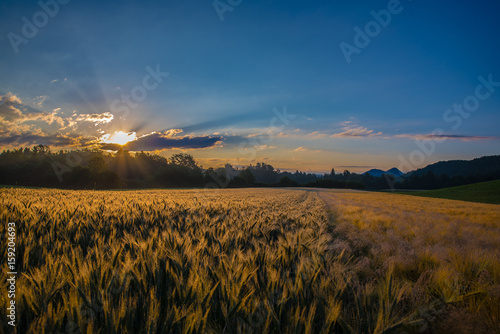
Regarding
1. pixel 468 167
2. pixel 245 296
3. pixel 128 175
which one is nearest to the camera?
pixel 245 296

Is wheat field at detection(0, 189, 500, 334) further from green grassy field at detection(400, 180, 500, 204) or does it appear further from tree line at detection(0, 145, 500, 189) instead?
tree line at detection(0, 145, 500, 189)

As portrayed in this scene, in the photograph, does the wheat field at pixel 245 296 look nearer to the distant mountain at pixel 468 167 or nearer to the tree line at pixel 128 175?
the tree line at pixel 128 175

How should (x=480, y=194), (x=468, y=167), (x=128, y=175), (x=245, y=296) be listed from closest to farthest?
(x=245, y=296) → (x=480, y=194) → (x=128, y=175) → (x=468, y=167)

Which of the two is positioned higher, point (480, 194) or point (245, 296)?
point (245, 296)

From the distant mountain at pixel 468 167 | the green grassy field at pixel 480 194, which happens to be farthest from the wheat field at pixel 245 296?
the distant mountain at pixel 468 167

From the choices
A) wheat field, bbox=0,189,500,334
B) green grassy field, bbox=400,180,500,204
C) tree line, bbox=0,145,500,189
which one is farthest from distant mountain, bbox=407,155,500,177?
wheat field, bbox=0,189,500,334

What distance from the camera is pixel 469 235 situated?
5020 millimetres

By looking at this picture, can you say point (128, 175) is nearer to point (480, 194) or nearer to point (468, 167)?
point (480, 194)

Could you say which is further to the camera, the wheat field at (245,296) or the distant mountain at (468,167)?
the distant mountain at (468,167)

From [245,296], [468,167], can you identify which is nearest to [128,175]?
[245,296]

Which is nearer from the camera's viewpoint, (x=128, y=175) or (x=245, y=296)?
(x=245, y=296)

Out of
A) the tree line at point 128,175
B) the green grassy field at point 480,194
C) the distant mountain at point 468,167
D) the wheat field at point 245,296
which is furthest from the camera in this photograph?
the distant mountain at point 468,167

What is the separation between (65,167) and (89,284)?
7724cm

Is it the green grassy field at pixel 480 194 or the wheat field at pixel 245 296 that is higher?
the wheat field at pixel 245 296
